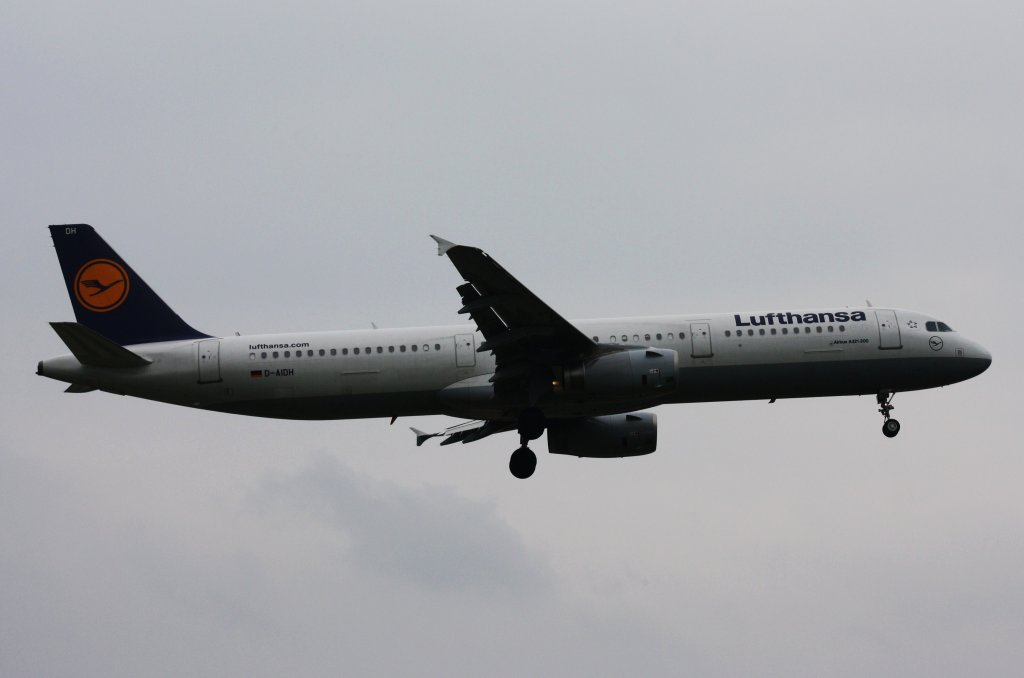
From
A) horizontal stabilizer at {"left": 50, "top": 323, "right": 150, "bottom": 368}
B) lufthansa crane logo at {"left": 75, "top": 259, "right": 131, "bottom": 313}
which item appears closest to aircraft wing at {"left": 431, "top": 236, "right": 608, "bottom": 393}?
horizontal stabilizer at {"left": 50, "top": 323, "right": 150, "bottom": 368}

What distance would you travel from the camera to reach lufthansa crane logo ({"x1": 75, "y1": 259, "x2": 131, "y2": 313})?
46531mm

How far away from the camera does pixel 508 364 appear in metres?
44.0

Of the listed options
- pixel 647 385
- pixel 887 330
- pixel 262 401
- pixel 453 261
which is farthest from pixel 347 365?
pixel 887 330

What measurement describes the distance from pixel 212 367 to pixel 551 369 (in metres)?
10.8

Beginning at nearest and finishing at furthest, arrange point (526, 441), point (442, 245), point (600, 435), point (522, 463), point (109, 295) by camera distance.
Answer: point (442, 245), point (526, 441), point (522, 463), point (109, 295), point (600, 435)

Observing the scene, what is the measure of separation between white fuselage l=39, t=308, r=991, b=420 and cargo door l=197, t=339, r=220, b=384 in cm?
3

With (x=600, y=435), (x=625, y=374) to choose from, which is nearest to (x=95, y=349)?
(x=625, y=374)

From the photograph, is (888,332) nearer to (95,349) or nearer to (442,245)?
(442,245)

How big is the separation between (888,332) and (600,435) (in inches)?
408

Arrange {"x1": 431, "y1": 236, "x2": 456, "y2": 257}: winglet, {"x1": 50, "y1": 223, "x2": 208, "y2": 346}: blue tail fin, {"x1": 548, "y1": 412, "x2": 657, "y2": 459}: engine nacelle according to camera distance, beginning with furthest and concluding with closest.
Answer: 1. {"x1": 548, "y1": 412, "x2": 657, "y2": 459}: engine nacelle
2. {"x1": 50, "y1": 223, "x2": 208, "y2": 346}: blue tail fin
3. {"x1": 431, "y1": 236, "x2": 456, "y2": 257}: winglet

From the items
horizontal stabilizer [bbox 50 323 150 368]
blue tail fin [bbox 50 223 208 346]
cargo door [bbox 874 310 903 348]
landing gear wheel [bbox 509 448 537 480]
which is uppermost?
blue tail fin [bbox 50 223 208 346]

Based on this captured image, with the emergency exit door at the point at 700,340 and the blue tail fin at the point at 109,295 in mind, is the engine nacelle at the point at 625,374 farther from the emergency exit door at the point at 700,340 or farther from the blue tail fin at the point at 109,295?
the blue tail fin at the point at 109,295

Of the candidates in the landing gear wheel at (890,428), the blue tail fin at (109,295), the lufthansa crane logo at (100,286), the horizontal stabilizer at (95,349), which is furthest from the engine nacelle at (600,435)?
the lufthansa crane logo at (100,286)

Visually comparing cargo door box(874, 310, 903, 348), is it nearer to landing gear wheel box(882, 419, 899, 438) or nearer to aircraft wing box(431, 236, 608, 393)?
landing gear wheel box(882, 419, 899, 438)
